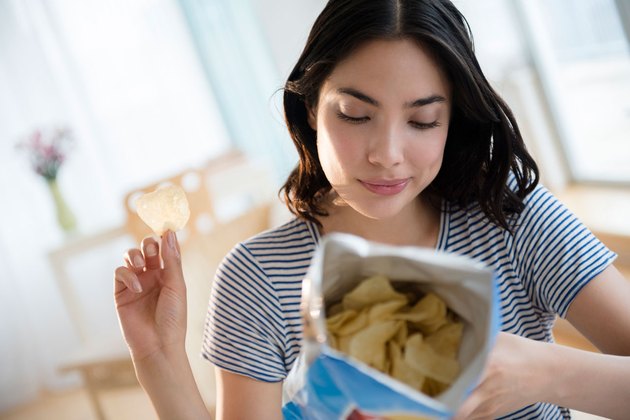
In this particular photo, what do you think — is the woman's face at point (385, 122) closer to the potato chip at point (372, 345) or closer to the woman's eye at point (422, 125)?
the woman's eye at point (422, 125)

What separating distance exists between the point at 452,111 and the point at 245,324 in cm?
51

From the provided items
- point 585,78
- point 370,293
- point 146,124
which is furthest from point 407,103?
point 146,124

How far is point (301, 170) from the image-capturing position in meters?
1.31

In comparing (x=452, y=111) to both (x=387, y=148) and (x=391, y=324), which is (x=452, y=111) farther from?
(x=391, y=324)

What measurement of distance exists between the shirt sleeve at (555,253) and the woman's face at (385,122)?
10.0 inches

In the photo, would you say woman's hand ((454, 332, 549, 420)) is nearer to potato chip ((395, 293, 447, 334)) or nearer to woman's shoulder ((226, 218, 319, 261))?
potato chip ((395, 293, 447, 334))

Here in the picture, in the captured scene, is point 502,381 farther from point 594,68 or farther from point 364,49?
point 594,68

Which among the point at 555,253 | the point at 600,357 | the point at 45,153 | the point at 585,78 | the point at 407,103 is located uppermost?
the point at 45,153

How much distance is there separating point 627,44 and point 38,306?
3792 millimetres

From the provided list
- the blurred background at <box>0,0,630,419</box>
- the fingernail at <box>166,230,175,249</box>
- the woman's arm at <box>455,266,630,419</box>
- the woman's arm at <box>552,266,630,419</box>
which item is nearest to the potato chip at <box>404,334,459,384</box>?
the woman's arm at <box>455,266,630,419</box>

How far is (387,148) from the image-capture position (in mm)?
986

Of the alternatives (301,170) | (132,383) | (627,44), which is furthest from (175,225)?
(627,44)

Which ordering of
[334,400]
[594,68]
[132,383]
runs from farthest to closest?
[594,68] → [132,383] → [334,400]

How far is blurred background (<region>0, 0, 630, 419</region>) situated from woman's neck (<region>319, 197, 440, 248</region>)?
200 cm
